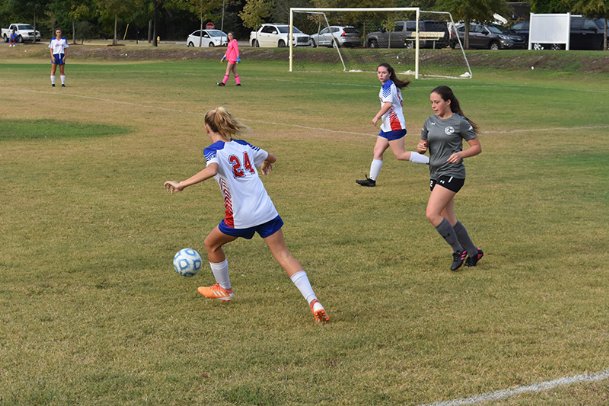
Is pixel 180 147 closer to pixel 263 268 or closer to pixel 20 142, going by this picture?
pixel 20 142

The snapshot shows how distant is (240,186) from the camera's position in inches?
303

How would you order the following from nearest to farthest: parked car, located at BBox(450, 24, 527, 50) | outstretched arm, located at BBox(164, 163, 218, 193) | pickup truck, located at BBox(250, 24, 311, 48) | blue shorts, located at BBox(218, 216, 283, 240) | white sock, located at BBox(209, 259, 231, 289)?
outstretched arm, located at BBox(164, 163, 218, 193)
blue shorts, located at BBox(218, 216, 283, 240)
white sock, located at BBox(209, 259, 231, 289)
parked car, located at BBox(450, 24, 527, 50)
pickup truck, located at BBox(250, 24, 311, 48)

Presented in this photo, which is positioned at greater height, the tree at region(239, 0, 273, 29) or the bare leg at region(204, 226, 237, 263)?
the tree at region(239, 0, 273, 29)

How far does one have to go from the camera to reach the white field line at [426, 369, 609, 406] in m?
5.99

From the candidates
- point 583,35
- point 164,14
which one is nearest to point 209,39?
point 164,14

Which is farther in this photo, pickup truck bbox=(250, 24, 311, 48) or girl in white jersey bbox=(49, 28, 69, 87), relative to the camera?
pickup truck bbox=(250, 24, 311, 48)

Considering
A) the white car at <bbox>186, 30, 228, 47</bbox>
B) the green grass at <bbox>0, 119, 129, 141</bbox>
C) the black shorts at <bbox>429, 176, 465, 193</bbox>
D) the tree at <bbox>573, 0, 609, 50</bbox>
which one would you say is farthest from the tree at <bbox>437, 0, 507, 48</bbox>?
the black shorts at <bbox>429, 176, 465, 193</bbox>

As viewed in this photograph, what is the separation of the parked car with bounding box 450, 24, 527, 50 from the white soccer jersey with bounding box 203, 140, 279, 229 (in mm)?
54926

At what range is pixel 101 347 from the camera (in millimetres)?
7023

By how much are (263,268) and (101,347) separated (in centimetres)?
271

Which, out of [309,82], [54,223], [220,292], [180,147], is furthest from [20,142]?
[309,82]

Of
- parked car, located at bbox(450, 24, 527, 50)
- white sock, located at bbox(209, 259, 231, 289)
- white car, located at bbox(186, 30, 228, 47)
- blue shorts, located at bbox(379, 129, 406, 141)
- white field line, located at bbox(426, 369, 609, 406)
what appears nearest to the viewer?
white field line, located at bbox(426, 369, 609, 406)

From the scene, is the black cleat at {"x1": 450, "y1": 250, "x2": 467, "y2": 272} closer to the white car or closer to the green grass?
the green grass

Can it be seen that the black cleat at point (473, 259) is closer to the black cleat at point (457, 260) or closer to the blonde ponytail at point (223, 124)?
the black cleat at point (457, 260)
